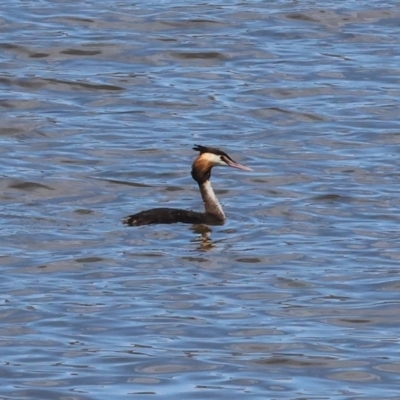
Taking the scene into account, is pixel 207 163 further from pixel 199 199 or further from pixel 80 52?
pixel 80 52

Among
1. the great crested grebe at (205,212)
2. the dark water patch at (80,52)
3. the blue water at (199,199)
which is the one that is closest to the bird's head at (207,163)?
the great crested grebe at (205,212)

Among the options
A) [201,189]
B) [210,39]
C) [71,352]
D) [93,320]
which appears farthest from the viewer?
[210,39]

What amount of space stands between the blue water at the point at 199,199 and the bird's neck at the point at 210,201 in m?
0.13

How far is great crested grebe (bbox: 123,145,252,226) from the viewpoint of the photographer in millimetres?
14867

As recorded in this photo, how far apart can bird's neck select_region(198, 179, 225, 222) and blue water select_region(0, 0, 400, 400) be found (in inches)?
5.3

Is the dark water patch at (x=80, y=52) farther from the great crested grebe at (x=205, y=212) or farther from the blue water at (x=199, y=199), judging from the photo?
the great crested grebe at (x=205, y=212)

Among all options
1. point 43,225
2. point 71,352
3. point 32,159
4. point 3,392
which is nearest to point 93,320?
point 71,352

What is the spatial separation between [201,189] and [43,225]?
1842mm

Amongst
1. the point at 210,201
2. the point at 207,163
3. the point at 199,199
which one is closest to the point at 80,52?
the point at 199,199

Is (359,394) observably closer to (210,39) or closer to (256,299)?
(256,299)

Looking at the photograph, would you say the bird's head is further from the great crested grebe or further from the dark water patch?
the dark water patch

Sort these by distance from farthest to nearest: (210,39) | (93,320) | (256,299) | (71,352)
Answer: (210,39) → (256,299) → (93,320) → (71,352)

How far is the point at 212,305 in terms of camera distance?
12258 millimetres

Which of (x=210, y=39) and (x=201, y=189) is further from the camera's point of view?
(x=210, y=39)
